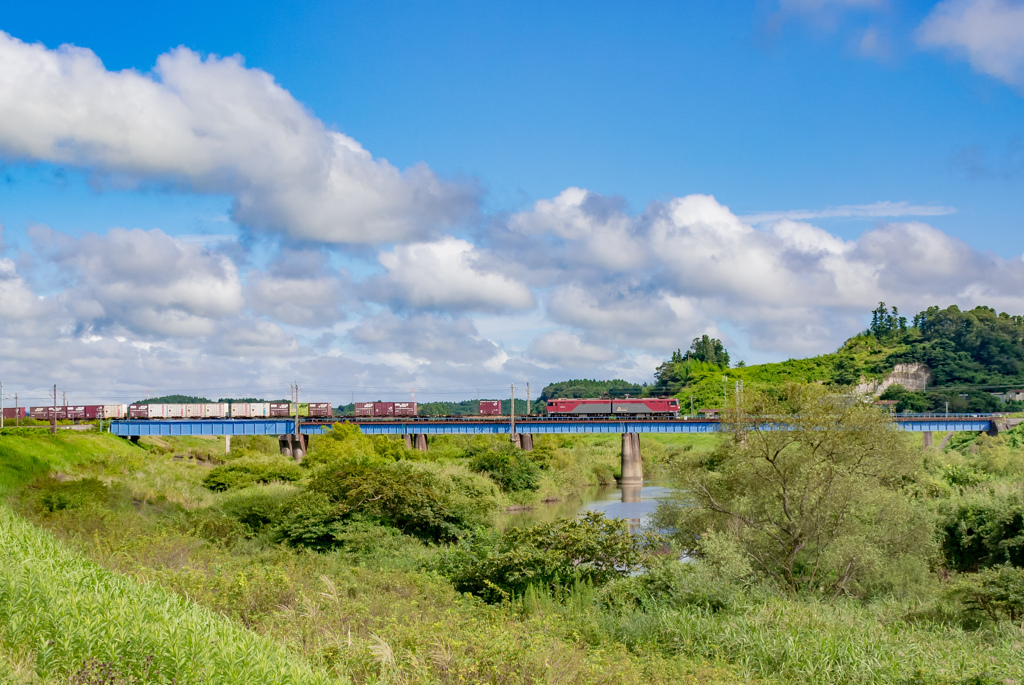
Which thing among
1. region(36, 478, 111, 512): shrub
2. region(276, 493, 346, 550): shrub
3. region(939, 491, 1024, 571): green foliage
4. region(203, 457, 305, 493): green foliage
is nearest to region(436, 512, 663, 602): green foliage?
region(276, 493, 346, 550): shrub

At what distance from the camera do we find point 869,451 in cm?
2825

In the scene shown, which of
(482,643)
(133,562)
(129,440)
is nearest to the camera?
(482,643)

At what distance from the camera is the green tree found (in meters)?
26.5

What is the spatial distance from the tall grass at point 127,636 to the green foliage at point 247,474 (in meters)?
42.2

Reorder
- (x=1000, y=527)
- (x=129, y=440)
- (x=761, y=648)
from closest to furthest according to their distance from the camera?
(x=761, y=648) < (x=1000, y=527) < (x=129, y=440)

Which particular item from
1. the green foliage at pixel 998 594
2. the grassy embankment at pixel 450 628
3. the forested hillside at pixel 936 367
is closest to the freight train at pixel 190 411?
the grassy embankment at pixel 450 628

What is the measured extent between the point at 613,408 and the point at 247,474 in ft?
179

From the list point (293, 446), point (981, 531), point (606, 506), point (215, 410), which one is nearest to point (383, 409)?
point (293, 446)

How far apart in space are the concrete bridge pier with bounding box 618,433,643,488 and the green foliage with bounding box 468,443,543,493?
1271 centimetres

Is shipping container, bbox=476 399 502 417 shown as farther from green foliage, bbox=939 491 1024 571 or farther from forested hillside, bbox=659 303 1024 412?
forested hillside, bbox=659 303 1024 412

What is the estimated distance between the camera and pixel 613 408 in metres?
98.4

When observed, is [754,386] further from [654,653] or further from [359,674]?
[359,674]

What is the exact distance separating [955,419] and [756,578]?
77.5 meters

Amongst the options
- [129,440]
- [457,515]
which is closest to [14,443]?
[457,515]
